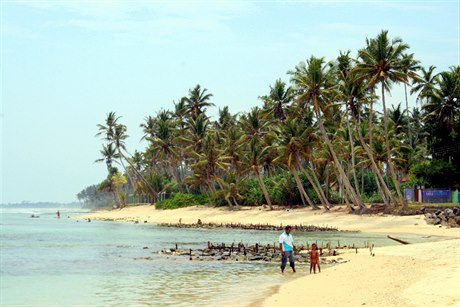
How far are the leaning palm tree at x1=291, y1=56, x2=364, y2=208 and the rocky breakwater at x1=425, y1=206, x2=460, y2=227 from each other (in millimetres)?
12930

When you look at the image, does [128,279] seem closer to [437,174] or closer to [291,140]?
[291,140]

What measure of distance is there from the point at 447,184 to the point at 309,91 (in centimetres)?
1818

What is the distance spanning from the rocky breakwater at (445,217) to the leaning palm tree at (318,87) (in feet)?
42.4

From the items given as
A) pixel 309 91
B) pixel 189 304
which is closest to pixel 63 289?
pixel 189 304

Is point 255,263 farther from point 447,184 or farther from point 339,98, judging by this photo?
point 447,184

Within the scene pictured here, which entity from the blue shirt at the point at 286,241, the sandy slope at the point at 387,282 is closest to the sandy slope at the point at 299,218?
the sandy slope at the point at 387,282

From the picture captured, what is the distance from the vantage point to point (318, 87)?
6209 centimetres

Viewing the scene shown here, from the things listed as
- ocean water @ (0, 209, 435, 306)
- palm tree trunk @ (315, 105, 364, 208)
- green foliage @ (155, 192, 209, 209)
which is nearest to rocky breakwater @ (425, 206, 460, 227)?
ocean water @ (0, 209, 435, 306)

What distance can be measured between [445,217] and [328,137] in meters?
29.9

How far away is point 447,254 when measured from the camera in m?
24.0

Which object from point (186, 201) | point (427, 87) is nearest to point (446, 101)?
point (427, 87)

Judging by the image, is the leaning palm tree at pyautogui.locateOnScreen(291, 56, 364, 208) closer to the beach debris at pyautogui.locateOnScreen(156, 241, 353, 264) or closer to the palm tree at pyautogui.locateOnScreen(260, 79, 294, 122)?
the palm tree at pyautogui.locateOnScreen(260, 79, 294, 122)

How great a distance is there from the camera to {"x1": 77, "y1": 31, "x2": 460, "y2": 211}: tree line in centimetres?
5978

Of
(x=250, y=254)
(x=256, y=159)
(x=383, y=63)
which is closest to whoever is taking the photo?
(x=250, y=254)
